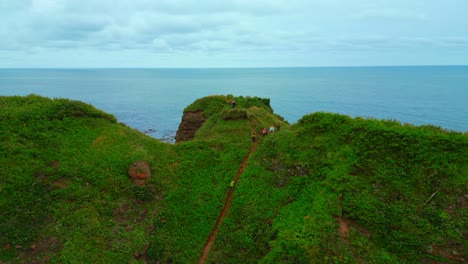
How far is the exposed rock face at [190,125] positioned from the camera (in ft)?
142

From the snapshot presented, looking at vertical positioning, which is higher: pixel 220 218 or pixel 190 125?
pixel 190 125

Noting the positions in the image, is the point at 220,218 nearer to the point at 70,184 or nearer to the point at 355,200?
the point at 355,200

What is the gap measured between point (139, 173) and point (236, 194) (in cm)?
→ 760

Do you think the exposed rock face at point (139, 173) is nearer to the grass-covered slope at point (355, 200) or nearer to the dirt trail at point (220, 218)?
the dirt trail at point (220, 218)

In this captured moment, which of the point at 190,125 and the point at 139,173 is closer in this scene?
the point at 139,173

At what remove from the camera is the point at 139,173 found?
934 inches

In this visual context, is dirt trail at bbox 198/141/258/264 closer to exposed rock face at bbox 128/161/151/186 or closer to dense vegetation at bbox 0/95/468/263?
dense vegetation at bbox 0/95/468/263

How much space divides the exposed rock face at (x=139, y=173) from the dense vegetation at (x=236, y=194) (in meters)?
0.48

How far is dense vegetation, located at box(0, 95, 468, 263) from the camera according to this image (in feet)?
59.1

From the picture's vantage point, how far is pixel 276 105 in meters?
111

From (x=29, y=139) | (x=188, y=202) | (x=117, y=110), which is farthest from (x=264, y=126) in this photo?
(x=117, y=110)

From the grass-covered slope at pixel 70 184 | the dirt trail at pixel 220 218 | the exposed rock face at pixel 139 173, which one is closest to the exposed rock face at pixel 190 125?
the grass-covered slope at pixel 70 184

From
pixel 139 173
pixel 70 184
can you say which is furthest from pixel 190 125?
pixel 70 184

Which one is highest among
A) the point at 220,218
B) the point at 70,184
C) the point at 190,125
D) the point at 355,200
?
the point at 190,125
